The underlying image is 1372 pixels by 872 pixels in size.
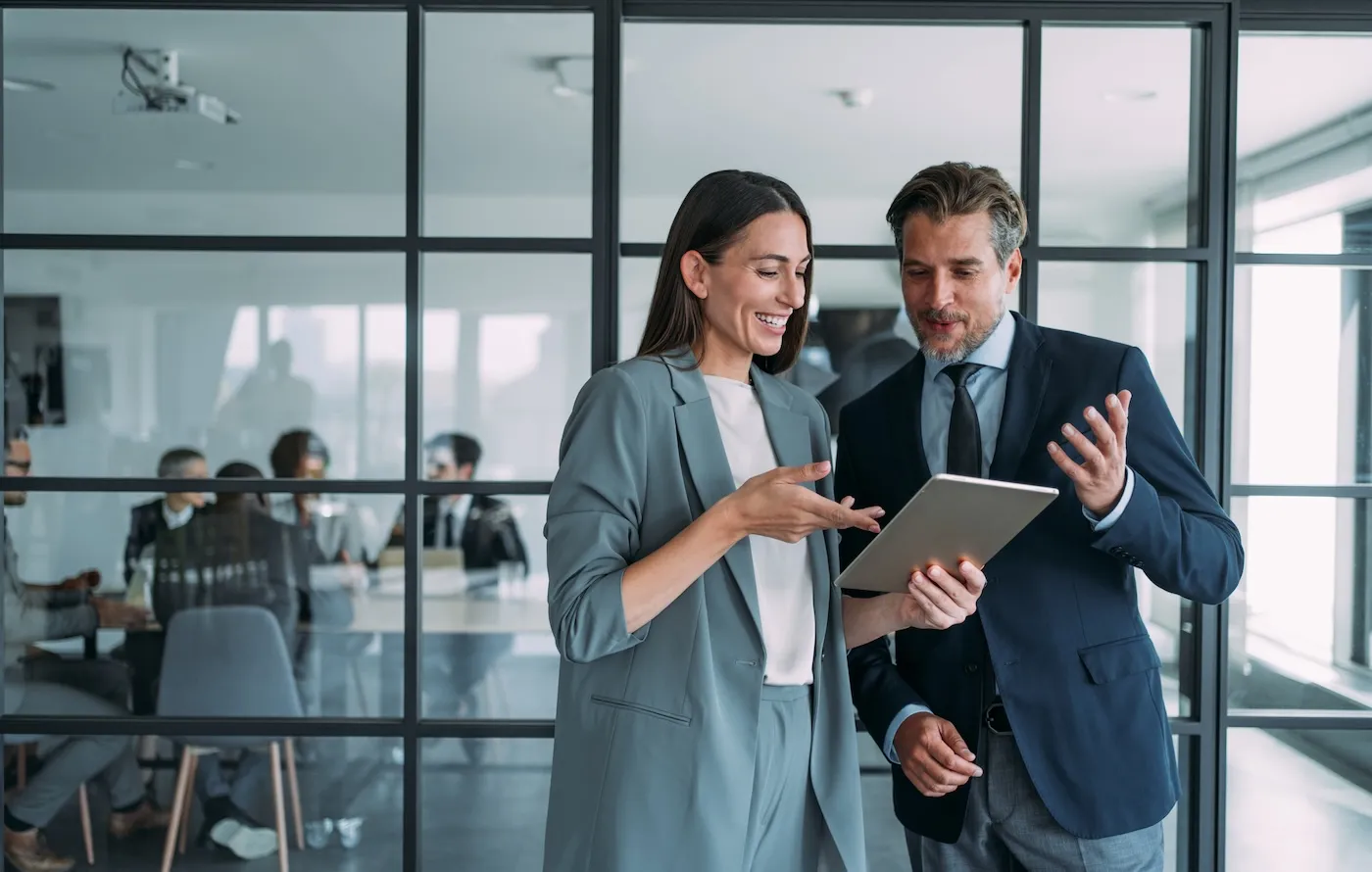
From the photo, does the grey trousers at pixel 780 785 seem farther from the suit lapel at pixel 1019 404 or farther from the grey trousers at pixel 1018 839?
the suit lapel at pixel 1019 404

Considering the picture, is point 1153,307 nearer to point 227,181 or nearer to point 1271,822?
point 1271,822

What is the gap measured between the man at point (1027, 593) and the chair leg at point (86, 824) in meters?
1.79

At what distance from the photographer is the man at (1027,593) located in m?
1.44

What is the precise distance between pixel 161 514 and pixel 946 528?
1.82 m

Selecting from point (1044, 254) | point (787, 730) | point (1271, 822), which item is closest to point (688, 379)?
point (787, 730)

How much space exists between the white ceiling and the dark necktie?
0.71m

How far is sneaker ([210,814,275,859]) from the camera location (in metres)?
2.14

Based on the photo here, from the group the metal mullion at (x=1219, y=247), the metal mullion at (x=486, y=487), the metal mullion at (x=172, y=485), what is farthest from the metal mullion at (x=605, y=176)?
the metal mullion at (x=1219, y=247)

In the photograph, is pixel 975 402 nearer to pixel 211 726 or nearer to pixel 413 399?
pixel 413 399

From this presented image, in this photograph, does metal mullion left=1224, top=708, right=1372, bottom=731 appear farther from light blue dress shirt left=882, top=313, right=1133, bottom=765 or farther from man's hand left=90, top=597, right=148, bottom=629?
man's hand left=90, top=597, right=148, bottom=629

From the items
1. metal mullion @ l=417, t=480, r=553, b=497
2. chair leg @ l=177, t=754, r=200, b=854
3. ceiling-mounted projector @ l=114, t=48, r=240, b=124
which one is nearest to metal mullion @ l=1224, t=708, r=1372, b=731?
metal mullion @ l=417, t=480, r=553, b=497

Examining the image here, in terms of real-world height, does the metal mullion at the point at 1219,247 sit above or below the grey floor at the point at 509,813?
above

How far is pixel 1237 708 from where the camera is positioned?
2.16 m

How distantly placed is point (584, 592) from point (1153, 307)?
150 cm
